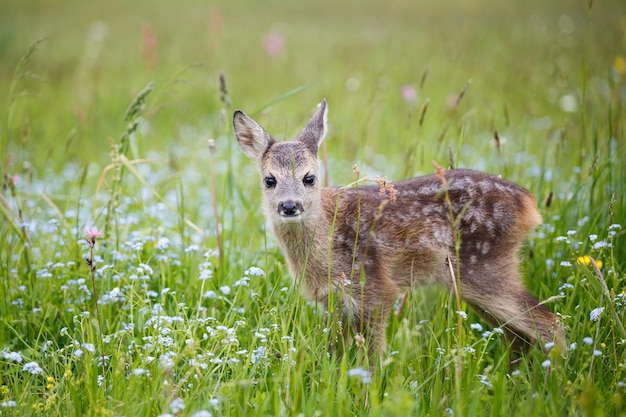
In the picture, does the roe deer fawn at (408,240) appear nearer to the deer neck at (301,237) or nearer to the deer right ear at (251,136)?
the deer neck at (301,237)

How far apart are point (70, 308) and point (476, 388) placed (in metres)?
2.62

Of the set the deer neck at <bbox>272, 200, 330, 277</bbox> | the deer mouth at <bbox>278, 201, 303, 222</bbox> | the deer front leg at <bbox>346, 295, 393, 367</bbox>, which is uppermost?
the deer mouth at <bbox>278, 201, 303, 222</bbox>

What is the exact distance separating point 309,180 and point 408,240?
0.83 meters

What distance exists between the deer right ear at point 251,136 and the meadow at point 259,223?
0.19 metres

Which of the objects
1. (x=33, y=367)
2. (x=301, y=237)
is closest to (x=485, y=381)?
(x=301, y=237)

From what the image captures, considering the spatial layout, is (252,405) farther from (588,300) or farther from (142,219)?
(142,219)

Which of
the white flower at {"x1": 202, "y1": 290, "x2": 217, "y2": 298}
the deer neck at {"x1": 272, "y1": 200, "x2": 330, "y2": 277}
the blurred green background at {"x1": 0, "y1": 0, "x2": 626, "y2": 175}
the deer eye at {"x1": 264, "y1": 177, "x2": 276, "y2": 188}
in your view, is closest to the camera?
the white flower at {"x1": 202, "y1": 290, "x2": 217, "y2": 298}

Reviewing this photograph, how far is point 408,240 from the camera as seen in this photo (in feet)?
15.3

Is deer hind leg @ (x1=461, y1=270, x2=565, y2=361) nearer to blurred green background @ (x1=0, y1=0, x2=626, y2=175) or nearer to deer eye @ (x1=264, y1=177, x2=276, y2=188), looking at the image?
deer eye @ (x1=264, y1=177, x2=276, y2=188)

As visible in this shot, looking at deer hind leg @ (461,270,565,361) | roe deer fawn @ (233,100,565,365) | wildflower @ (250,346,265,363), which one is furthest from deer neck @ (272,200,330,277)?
wildflower @ (250,346,265,363)

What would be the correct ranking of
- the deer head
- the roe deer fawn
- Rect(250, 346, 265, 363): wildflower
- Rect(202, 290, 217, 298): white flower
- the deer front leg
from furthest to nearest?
1. the deer head
2. the roe deer fawn
3. the deer front leg
4. Rect(202, 290, 217, 298): white flower
5. Rect(250, 346, 265, 363): wildflower

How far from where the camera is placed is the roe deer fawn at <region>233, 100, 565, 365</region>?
177 inches

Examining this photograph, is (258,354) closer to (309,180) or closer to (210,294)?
(210,294)

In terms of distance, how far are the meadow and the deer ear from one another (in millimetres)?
303
